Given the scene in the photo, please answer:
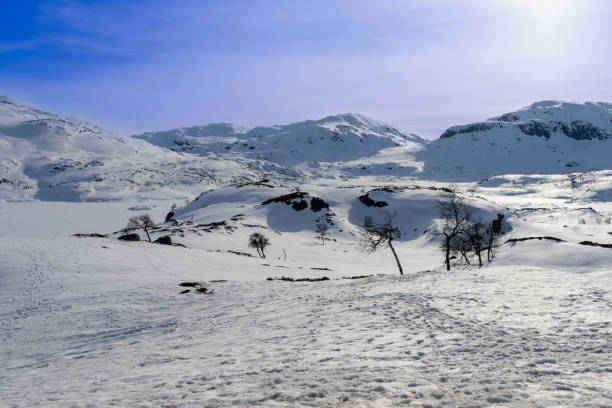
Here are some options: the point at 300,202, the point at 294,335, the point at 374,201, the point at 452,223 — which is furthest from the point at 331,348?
the point at 374,201

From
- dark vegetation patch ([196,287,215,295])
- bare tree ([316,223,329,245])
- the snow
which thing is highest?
the snow

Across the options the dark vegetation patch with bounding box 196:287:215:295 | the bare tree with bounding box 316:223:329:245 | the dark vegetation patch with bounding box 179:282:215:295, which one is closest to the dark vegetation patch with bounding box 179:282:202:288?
the dark vegetation patch with bounding box 179:282:215:295

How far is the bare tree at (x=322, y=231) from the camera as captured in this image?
94.1m

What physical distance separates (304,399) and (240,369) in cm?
365

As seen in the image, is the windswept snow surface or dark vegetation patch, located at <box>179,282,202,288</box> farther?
dark vegetation patch, located at <box>179,282,202,288</box>

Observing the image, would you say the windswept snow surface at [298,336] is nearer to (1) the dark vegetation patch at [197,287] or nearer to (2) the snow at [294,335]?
(2) the snow at [294,335]

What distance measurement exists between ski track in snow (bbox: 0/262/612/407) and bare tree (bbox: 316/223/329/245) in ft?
228

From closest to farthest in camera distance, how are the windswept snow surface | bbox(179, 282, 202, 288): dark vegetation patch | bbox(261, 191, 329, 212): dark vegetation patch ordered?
the windswept snow surface
bbox(179, 282, 202, 288): dark vegetation patch
bbox(261, 191, 329, 212): dark vegetation patch

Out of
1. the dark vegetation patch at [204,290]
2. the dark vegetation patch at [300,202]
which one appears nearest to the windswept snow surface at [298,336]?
the dark vegetation patch at [204,290]

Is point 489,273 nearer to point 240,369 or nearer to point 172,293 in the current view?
point 240,369

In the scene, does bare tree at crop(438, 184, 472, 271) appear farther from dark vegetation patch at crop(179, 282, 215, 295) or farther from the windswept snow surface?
dark vegetation patch at crop(179, 282, 215, 295)

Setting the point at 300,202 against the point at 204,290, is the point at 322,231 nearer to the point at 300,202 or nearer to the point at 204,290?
the point at 300,202

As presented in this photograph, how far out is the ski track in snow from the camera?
9250mm

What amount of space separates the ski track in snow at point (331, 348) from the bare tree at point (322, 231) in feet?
228
